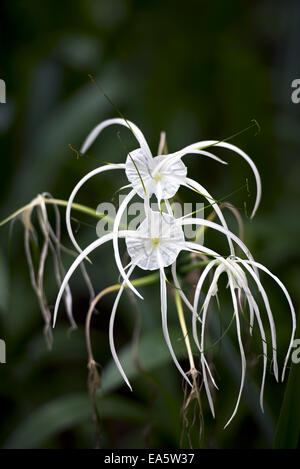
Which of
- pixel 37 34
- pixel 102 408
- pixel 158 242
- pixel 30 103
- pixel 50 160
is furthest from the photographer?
pixel 37 34

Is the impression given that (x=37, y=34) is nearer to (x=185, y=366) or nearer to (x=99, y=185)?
(x=99, y=185)

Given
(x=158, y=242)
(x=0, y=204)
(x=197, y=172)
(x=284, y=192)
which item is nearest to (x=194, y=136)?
(x=197, y=172)

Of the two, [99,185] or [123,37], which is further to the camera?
[123,37]

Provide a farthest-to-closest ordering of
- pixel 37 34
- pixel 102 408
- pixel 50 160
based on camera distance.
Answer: pixel 37 34 → pixel 50 160 → pixel 102 408

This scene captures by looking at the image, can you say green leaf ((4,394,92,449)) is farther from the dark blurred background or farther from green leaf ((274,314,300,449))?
green leaf ((274,314,300,449))

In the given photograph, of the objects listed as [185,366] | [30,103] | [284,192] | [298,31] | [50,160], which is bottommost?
[185,366]

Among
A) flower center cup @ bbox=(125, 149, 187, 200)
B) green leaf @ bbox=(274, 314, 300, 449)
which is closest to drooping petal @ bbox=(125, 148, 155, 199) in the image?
flower center cup @ bbox=(125, 149, 187, 200)
